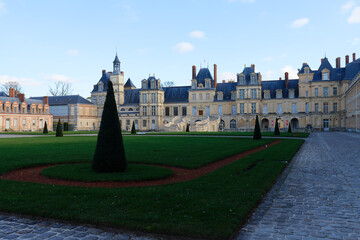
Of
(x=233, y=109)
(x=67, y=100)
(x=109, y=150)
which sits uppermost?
(x=67, y=100)

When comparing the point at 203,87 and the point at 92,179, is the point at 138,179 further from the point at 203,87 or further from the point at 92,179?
the point at 203,87

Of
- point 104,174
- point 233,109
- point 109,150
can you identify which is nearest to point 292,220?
point 104,174

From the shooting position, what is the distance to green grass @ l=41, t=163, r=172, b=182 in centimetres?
834

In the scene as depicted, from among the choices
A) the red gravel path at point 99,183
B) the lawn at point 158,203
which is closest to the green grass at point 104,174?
the red gravel path at point 99,183

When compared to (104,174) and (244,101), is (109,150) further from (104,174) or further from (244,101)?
(244,101)

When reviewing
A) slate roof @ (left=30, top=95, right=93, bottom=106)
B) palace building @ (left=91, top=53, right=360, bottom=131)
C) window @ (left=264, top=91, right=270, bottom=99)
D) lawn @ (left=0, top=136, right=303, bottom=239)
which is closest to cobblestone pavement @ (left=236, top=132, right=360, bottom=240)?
lawn @ (left=0, top=136, right=303, bottom=239)

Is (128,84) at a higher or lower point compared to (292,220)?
higher

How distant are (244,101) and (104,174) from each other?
50127mm

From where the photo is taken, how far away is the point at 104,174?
891 centimetres

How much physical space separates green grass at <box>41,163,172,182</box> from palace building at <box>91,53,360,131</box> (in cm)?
3954

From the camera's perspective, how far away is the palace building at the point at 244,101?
52.7m

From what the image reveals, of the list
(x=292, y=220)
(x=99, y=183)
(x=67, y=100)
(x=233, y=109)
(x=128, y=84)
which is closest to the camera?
(x=292, y=220)

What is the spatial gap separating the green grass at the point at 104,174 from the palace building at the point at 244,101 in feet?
130

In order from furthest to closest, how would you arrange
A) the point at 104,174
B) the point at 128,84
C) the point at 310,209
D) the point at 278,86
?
the point at 128,84 → the point at 278,86 → the point at 104,174 → the point at 310,209
